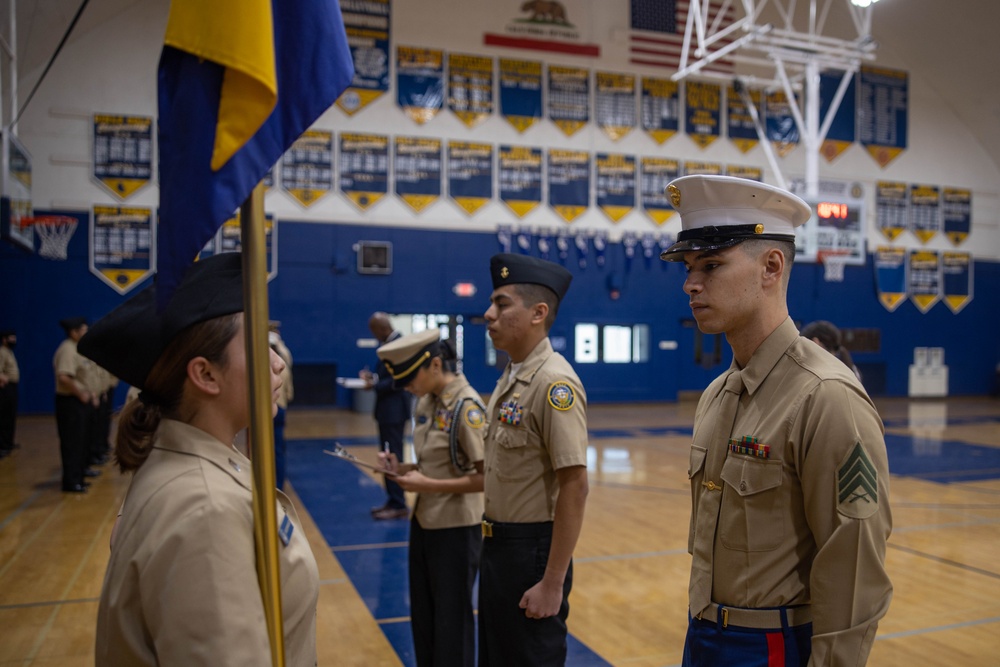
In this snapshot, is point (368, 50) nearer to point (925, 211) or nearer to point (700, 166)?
point (700, 166)

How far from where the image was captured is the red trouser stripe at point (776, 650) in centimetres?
167

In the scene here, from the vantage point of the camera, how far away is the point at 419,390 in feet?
12.3

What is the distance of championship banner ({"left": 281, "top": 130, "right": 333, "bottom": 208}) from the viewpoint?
16.0 meters

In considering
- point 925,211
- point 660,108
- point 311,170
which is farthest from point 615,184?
point 925,211

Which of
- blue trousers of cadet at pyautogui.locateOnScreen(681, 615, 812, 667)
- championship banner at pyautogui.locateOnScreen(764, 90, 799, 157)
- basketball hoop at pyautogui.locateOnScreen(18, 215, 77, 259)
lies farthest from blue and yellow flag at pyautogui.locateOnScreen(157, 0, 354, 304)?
championship banner at pyautogui.locateOnScreen(764, 90, 799, 157)

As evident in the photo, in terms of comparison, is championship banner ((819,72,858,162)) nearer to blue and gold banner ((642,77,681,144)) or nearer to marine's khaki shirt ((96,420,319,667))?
blue and gold banner ((642,77,681,144))

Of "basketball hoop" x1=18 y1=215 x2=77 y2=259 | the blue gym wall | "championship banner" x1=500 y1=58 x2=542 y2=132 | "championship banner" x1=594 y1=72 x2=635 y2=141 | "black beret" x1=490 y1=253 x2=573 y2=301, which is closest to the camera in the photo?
"black beret" x1=490 y1=253 x2=573 y2=301

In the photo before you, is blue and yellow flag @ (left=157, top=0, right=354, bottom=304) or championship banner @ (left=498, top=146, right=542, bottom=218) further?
championship banner @ (left=498, top=146, right=542, bottom=218)

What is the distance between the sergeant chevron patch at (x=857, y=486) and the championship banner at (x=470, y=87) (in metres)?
16.3

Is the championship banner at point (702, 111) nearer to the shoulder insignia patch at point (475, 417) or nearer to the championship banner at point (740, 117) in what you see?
the championship banner at point (740, 117)

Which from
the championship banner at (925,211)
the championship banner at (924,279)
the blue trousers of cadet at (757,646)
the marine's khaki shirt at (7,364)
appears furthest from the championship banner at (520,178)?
the blue trousers of cadet at (757,646)

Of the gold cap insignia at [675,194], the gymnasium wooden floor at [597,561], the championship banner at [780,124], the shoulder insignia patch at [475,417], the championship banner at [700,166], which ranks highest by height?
the championship banner at [780,124]

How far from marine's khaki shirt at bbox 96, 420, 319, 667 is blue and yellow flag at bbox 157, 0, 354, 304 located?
30cm

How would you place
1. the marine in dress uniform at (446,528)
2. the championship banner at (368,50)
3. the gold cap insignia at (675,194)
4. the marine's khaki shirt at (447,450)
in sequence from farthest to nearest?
the championship banner at (368,50) → the marine's khaki shirt at (447,450) → the marine in dress uniform at (446,528) → the gold cap insignia at (675,194)
